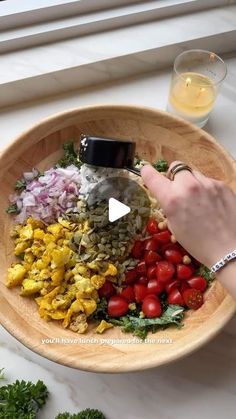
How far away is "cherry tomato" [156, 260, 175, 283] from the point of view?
1152mm

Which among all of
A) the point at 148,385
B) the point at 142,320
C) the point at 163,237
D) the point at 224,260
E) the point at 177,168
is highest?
the point at 177,168

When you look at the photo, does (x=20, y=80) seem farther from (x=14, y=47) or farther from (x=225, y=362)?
(x=225, y=362)

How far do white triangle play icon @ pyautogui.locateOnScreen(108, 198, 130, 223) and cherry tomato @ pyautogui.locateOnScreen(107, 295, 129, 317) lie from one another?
0.59 ft

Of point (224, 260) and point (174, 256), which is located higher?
point (224, 260)

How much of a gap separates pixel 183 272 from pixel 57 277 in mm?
281

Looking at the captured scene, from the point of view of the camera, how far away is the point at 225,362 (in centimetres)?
116

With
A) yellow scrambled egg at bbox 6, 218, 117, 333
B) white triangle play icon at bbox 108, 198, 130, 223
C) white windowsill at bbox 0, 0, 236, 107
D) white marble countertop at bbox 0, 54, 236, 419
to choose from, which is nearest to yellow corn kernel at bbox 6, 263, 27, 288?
yellow scrambled egg at bbox 6, 218, 117, 333

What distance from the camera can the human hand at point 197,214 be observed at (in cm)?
99

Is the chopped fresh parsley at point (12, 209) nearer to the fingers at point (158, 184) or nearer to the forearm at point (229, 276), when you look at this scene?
the fingers at point (158, 184)

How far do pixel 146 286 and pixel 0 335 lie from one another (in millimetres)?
348

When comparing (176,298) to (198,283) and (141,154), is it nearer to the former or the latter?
(198,283)

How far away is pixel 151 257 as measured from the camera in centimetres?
117

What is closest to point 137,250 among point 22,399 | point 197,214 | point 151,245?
point 151,245

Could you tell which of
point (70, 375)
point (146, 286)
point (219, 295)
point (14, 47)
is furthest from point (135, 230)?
point (14, 47)
